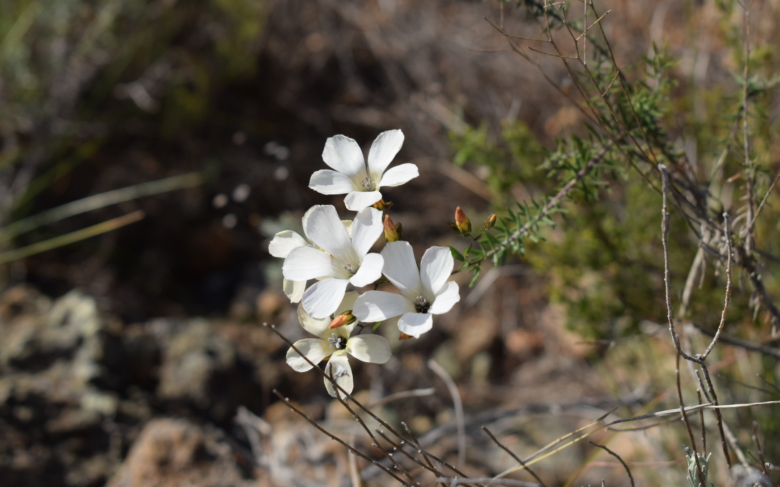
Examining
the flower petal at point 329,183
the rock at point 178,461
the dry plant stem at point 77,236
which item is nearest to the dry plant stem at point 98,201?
the dry plant stem at point 77,236

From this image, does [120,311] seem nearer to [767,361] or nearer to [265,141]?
[265,141]

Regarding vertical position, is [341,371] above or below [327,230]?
below

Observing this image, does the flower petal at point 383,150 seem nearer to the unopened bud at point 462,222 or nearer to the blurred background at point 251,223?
the unopened bud at point 462,222

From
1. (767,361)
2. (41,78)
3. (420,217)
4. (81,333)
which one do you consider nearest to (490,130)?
(420,217)

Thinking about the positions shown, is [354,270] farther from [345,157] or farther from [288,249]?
[345,157]

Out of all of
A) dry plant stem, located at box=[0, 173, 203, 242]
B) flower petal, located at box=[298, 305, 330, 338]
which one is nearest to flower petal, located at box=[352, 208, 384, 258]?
flower petal, located at box=[298, 305, 330, 338]

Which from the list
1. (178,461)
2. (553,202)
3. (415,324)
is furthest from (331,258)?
(178,461)
